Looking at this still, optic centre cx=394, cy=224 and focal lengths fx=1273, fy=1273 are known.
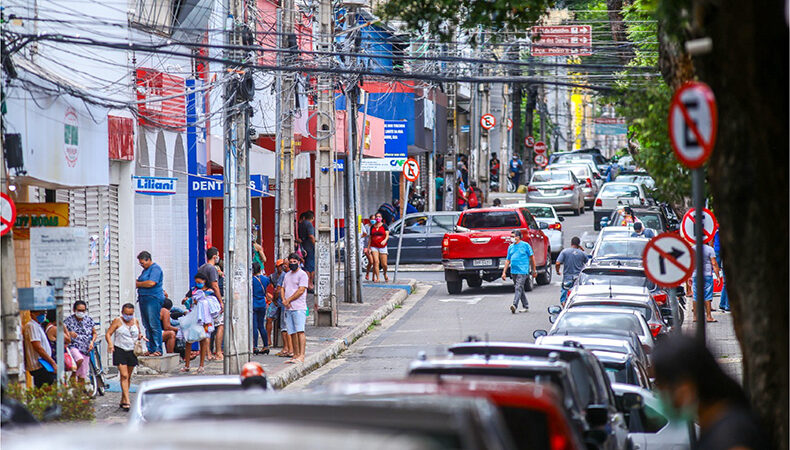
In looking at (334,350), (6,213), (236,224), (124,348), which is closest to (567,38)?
(334,350)

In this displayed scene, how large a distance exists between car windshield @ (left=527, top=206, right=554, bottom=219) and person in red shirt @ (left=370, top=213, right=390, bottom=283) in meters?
6.97

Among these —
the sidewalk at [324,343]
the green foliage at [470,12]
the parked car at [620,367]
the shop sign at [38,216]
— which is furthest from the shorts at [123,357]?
the green foliage at [470,12]

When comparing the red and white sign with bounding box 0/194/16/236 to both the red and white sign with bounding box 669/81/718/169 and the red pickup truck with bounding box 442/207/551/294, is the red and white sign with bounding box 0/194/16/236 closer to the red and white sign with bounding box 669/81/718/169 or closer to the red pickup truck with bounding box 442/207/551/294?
the red and white sign with bounding box 669/81/718/169

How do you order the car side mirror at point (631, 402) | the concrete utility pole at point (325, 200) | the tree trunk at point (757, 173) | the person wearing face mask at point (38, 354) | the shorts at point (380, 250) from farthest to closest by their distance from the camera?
the shorts at point (380, 250), the concrete utility pole at point (325, 200), the person wearing face mask at point (38, 354), the car side mirror at point (631, 402), the tree trunk at point (757, 173)

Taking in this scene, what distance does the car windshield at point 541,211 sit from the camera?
126 feet

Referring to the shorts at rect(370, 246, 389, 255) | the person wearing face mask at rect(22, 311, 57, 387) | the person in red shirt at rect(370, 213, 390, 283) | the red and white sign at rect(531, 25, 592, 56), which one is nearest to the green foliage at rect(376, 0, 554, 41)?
the person wearing face mask at rect(22, 311, 57, 387)

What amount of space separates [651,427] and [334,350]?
1119cm

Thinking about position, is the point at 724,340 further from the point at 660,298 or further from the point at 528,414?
the point at 528,414

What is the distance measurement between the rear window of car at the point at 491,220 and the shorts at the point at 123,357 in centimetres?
1406

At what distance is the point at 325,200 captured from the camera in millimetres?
26016

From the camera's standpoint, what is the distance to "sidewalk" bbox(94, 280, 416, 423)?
18.1 m

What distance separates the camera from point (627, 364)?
44.7ft

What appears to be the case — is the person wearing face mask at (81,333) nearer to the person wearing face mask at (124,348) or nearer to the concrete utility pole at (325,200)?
the person wearing face mask at (124,348)


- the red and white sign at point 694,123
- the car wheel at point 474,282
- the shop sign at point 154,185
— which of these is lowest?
the car wheel at point 474,282
